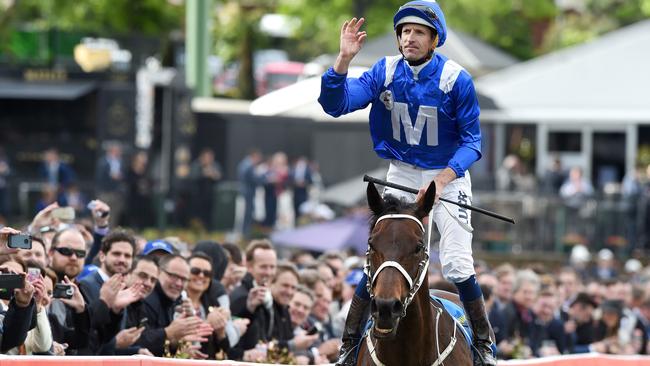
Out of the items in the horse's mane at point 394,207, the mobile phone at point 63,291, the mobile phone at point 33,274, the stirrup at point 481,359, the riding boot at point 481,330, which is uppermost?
the horse's mane at point 394,207

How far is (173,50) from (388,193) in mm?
30331

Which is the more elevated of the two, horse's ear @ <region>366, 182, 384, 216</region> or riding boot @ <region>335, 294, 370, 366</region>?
horse's ear @ <region>366, 182, 384, 216</region>

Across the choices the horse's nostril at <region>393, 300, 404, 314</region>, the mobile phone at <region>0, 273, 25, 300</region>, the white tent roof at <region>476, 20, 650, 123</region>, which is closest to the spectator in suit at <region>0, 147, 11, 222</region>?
the white tent roof at <region>476, 20, 650, 123</region>

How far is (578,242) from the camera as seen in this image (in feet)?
81.6

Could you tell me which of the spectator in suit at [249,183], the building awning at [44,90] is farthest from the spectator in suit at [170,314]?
the building awning at [44,90]

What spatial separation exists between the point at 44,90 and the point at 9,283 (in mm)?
21438

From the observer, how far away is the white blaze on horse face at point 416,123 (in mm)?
7988

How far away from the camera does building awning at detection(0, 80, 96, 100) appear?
28447 mm

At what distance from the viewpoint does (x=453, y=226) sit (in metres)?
7.96

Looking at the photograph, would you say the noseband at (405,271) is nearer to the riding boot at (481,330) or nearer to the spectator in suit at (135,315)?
the riding boot at (481,330)

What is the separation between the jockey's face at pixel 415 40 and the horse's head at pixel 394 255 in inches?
33.9

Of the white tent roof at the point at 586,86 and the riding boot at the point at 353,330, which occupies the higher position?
the white tent roof at the point at 586,86

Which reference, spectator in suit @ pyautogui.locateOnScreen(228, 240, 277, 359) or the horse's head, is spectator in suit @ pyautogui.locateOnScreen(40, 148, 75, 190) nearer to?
spectator in suit @ pyautogui.locateOnScreen(228, 240, 277, 359)

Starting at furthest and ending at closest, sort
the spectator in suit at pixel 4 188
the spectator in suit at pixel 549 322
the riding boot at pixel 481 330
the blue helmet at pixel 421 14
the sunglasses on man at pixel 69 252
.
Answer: the spectator in suit at pixel 4 188 < the spectator in suit at pixel 549 322 < the sunglasses on man at pixel 69 252 < the riding boot at pixel 481 330 < the blue helmet at pixel 421 14
